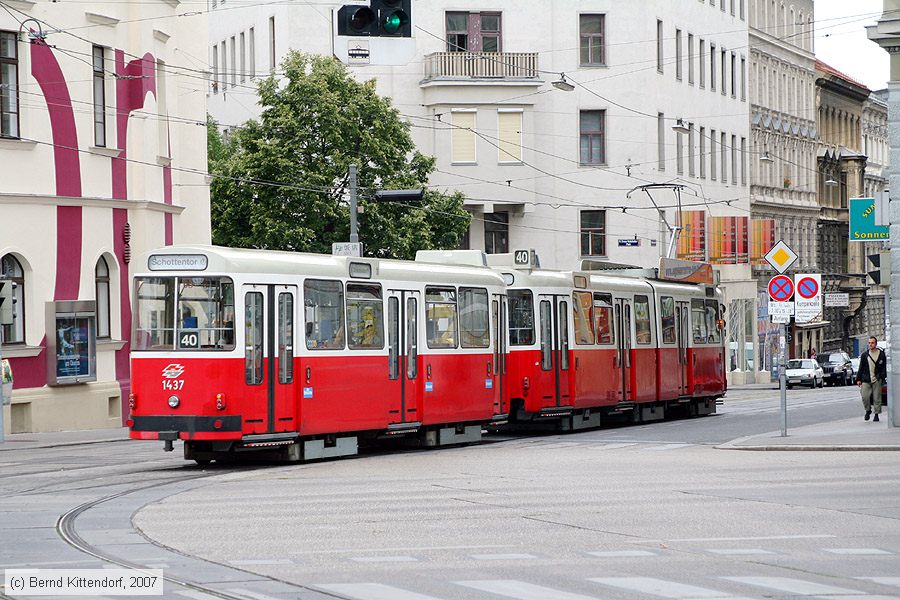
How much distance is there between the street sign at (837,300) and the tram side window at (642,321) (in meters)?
57.8

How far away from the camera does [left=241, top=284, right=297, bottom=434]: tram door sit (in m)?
22.5

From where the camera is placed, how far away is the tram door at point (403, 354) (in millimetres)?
25688

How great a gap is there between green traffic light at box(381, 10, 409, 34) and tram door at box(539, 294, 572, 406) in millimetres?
15056

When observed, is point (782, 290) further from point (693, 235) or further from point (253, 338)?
point (693, 235)

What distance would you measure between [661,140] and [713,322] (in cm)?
2873

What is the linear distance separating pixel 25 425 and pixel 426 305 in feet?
40.0

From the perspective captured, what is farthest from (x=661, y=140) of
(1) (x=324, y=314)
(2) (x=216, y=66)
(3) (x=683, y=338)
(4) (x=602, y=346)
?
(1) (x=324, y=314)

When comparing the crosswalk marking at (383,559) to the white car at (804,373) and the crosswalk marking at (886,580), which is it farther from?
the white car at (804,373)

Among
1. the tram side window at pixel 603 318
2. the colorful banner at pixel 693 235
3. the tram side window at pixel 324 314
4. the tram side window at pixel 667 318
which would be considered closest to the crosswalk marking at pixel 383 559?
the tram side window at pixel 324 314

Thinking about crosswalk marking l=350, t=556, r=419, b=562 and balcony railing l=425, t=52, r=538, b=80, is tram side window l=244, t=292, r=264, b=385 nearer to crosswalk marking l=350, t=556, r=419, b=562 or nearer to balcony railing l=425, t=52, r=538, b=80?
crosswalk marking l=350, t=556, r=419, b=562

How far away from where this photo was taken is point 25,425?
35.0 meters

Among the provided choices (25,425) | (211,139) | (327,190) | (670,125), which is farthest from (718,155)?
(25,425)

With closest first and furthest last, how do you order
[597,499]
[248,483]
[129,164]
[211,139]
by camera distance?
[597,499] < [248,483] < [129,164] < [211,139]

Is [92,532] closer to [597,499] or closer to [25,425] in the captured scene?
[597,499]
